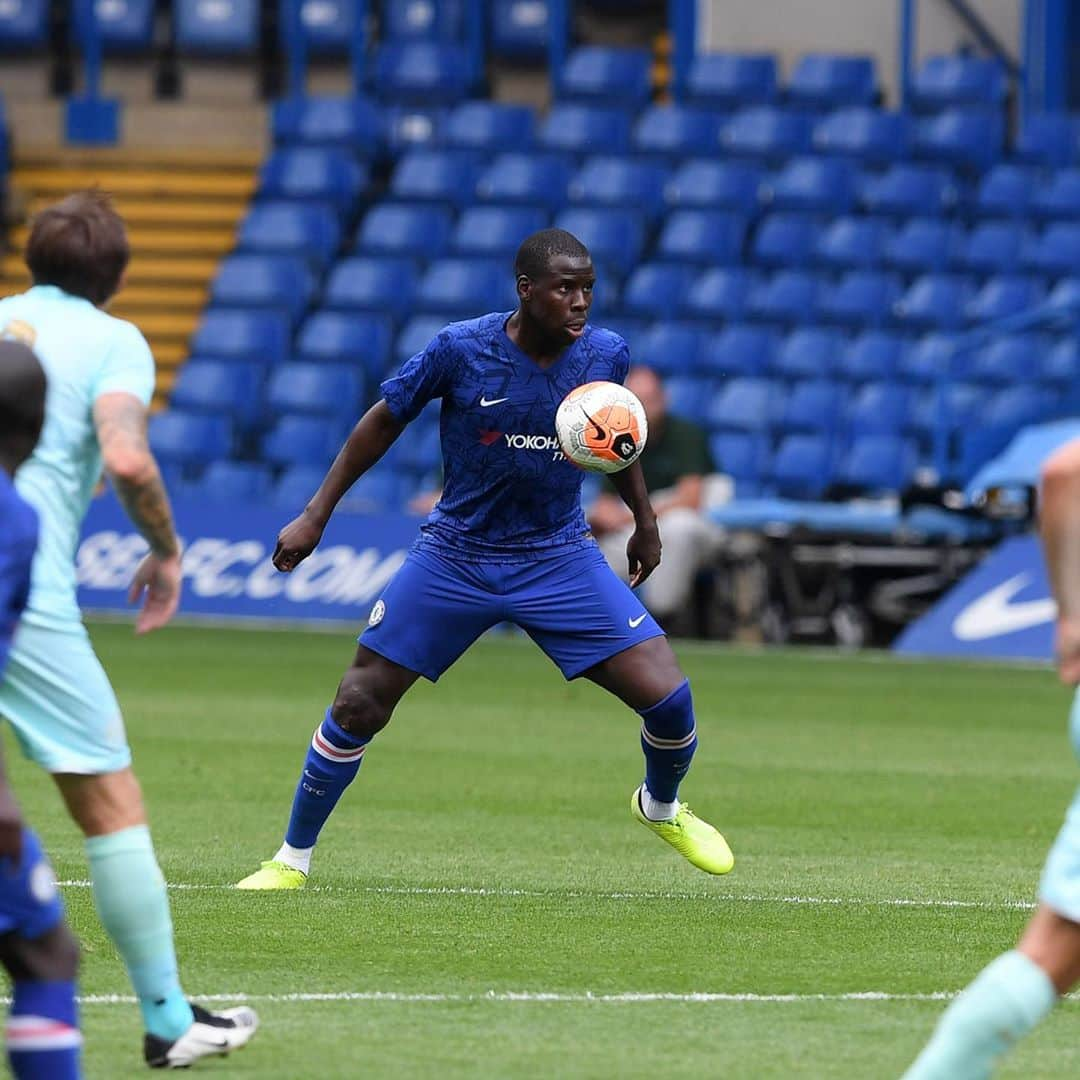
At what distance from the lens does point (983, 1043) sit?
15.1 ft

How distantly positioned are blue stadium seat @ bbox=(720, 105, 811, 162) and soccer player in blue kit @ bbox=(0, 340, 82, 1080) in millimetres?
22181

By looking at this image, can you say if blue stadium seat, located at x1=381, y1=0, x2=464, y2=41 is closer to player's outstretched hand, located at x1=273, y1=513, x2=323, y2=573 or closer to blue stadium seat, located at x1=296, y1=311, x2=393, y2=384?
blue stadium seat, located at x1=296, y1=311, x2=393, y2=384

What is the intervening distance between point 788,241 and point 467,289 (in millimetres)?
3196

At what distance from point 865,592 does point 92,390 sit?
53.7 ft

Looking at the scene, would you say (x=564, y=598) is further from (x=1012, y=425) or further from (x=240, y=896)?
(x=1012, y=425)

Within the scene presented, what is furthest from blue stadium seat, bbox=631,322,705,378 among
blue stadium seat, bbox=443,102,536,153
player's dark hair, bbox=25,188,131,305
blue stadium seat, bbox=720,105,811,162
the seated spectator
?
player's dark hair, bbox=25,188,131,305

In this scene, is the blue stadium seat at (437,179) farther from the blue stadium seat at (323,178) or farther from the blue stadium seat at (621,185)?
the blue stadium seat at (621,185)

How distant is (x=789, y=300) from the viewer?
2491 cm

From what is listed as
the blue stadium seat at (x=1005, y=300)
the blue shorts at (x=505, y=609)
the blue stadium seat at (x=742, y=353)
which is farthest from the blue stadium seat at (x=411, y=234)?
the blue shorts at (x=505, y=609)

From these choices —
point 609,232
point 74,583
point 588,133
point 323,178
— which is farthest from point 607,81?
point 74,583

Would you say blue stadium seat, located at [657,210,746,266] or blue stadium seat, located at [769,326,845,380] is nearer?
blue stadium seat, located at [769,326,845,380]

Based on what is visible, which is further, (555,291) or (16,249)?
(16,249)

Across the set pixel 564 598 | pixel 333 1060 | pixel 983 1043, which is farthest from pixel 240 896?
pixel 983 1043

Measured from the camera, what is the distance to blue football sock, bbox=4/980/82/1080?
4551 mm
